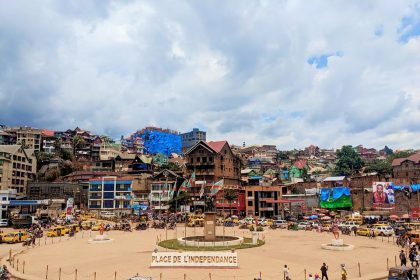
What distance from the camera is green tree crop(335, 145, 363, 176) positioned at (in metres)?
141

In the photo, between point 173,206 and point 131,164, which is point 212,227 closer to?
point 173,206

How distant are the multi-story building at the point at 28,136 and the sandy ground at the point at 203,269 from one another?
107 meters

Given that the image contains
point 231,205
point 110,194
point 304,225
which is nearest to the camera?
point 304,225

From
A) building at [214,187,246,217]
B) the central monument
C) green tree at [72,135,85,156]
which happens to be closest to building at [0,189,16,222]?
building at [214,187,246,217]

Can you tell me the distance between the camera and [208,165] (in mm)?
95500

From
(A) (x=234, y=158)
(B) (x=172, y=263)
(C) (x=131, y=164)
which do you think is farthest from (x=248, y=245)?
(C) (x=131, y=164)

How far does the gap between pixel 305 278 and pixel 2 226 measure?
6134cm

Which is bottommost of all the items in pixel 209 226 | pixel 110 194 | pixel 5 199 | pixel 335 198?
pixel 209 226

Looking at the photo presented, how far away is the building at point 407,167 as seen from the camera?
102 m

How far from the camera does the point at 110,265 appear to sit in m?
30.6

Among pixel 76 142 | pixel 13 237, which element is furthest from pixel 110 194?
pixel 76 142

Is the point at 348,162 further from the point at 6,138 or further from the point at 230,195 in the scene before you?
the point at 6,138

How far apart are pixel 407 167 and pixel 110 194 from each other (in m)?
82.2

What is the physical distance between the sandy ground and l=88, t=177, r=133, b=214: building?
52.1 m
